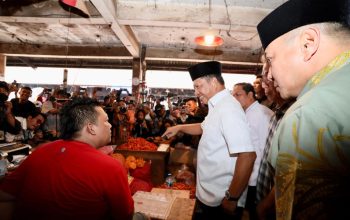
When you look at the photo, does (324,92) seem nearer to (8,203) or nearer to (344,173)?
(344,173)

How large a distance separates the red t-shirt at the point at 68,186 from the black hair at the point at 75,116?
0.80ft

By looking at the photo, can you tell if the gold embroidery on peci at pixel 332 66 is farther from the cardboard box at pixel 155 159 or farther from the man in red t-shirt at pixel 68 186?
the cardboard box at pixel 155 159

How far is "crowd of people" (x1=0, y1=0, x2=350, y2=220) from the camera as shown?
57cm

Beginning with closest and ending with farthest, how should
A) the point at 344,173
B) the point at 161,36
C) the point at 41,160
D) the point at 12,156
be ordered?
the point at 344,173
the point at 41,160
the point at 12,156
the point at 161,36

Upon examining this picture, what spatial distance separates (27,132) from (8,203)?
474 centimetres

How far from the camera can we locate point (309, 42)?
79cm

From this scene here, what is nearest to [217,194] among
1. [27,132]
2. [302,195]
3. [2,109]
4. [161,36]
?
[302,195]

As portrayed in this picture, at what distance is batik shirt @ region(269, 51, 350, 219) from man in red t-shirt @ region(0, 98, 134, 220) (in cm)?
161

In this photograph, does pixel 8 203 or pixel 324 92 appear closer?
pixel 324 92

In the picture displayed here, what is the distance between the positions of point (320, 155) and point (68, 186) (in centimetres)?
182

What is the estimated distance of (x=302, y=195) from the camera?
0.58 metres

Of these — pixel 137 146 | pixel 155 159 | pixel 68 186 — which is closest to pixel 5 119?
pixel 137 146

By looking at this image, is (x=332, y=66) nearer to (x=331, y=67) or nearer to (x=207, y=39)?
(x=331, y=67)

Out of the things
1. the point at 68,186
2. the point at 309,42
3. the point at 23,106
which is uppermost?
the point at 309,42
